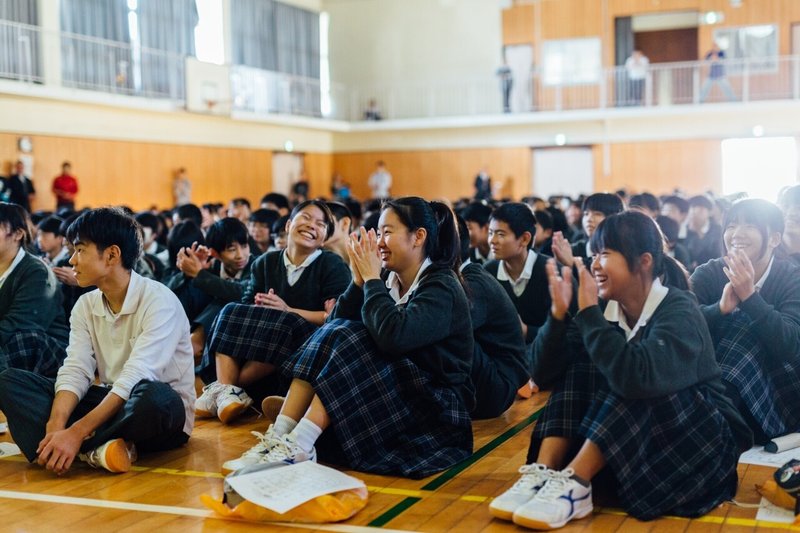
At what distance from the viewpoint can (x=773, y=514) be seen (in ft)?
11.5

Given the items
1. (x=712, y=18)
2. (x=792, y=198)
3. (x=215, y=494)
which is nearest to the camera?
(x=215, y=494)

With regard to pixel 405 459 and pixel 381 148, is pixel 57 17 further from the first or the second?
pixel 405 459

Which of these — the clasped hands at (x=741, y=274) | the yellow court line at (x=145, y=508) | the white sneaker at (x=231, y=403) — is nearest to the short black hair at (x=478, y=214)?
the white sneaker at (x=231, y=403)

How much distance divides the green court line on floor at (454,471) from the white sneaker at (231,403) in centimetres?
136

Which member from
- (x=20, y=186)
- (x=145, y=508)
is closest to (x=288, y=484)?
(x=145, y=508)

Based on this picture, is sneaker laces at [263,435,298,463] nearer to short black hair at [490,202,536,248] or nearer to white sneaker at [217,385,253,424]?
white sneaker at [217,385,253,424]

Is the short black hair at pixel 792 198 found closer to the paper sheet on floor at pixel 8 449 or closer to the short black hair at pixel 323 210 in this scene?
the short black hair at pixel 323 210

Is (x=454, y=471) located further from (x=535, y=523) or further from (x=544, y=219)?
(x=544, y=219)

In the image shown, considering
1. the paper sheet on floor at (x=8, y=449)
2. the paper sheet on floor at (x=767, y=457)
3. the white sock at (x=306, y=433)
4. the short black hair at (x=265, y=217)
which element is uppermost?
the short black hair at (x=265, y=217)

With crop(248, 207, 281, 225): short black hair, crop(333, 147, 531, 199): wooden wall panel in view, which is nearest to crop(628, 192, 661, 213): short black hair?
crop(248, 207, 281, 225): short black hair

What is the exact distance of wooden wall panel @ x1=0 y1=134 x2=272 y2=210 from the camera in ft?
56.2

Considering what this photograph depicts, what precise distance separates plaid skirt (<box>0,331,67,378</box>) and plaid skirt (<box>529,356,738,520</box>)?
3225 mm

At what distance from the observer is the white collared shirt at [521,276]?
6.13 meters

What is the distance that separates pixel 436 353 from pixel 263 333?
1343 mm
